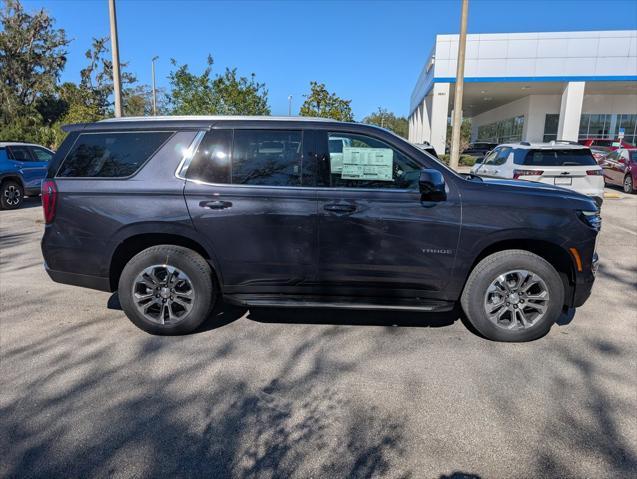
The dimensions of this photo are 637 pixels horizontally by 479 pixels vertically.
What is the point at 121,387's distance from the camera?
10.9 feet

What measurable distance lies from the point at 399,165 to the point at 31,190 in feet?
39.4

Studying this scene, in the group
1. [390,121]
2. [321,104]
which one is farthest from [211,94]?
[390,121]

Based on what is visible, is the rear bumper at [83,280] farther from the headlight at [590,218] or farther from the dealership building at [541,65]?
the dealership building at [541,65]

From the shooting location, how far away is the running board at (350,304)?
402cm

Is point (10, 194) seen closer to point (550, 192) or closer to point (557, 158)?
point (550, 192)

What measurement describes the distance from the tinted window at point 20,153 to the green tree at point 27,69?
80.7 ft

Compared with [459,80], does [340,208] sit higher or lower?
lower

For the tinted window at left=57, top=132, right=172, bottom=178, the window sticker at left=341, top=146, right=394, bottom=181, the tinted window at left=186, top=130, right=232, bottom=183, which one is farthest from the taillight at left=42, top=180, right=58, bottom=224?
the window sticker at left=341, top=146, right=394, bottom=181

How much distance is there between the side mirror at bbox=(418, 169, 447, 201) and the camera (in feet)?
12.1

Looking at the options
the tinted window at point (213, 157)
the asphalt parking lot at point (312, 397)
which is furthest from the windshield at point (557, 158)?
the tinted window at point (213, 157)

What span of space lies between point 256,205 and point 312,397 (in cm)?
163

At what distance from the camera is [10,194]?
39.4 feet

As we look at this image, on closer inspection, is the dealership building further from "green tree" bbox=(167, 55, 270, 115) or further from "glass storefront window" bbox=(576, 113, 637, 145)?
"green tree" bbox=(167, 55, 270, 115)

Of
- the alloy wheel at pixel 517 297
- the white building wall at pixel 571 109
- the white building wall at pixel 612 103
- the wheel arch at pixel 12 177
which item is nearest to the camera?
the alloy wheel at pixel 517 297
